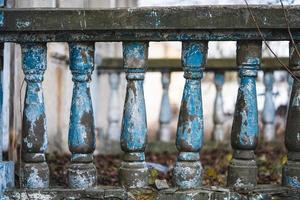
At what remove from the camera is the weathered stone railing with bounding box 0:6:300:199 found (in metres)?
3.64

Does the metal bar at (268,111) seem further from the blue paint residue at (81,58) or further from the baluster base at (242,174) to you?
the blue paint residue at (81,58)

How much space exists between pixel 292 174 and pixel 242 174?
0.28 meters

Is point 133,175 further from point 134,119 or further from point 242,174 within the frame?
point 242,174

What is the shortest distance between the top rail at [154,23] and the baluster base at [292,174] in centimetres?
70

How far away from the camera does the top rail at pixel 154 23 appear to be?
11.7 ft

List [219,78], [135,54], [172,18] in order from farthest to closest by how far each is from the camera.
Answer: [219,78]
[135,54]
[172,18]

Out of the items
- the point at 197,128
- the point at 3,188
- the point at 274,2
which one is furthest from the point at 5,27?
the point at 274,2

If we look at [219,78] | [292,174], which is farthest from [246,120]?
[219,78]

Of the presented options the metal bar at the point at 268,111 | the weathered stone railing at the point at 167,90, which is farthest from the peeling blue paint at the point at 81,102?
the metal bar at the point at 268,111

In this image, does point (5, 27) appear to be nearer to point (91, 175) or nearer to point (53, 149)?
point (91, 175)

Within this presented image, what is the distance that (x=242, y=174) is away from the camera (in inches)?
147

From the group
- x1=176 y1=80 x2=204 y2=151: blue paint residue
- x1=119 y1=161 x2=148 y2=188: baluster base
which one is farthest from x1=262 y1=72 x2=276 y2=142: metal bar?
x1=119 y1=161 x2=148 y2=188: baluster base

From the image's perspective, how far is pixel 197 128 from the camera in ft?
12.2

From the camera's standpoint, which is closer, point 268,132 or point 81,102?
point 81,102
